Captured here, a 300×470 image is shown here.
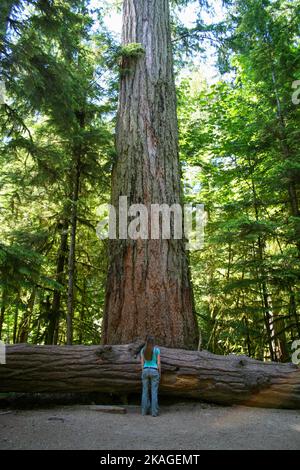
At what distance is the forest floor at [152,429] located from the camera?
11.2 ft

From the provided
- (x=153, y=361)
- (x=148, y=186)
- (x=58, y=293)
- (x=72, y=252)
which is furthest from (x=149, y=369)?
(x=58, y=293)

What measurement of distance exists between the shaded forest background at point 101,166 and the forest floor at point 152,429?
75.6 inches

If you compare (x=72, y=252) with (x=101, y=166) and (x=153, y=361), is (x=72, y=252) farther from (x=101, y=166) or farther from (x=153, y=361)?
(x=153, y=361)

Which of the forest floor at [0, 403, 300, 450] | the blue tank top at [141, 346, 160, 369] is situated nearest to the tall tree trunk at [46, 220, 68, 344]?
the forest floor at [0, 403, 300, 450]

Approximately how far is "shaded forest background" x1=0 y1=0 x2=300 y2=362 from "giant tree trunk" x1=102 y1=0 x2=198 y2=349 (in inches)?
21.0

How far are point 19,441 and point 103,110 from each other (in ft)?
22.3

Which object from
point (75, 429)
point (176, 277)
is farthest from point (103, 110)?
point (75, 429)

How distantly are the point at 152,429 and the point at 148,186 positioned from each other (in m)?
3.70

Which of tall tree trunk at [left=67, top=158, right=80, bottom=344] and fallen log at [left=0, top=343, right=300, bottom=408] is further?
tall tree trunk at [left=67, top=158, right=80, bottom=344]

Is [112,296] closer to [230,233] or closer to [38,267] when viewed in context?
[38,267]

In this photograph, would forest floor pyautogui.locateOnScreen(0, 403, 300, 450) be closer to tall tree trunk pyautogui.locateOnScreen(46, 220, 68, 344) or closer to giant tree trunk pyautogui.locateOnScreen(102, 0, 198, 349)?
giant tree trunk pyautogui.locateOnScreen(102, 0, 198, 349)

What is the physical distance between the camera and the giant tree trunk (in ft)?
18.0

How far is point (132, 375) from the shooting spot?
16.2ft

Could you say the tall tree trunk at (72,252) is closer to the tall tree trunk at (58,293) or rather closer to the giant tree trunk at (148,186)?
the tall tree trunk at (58,293)
